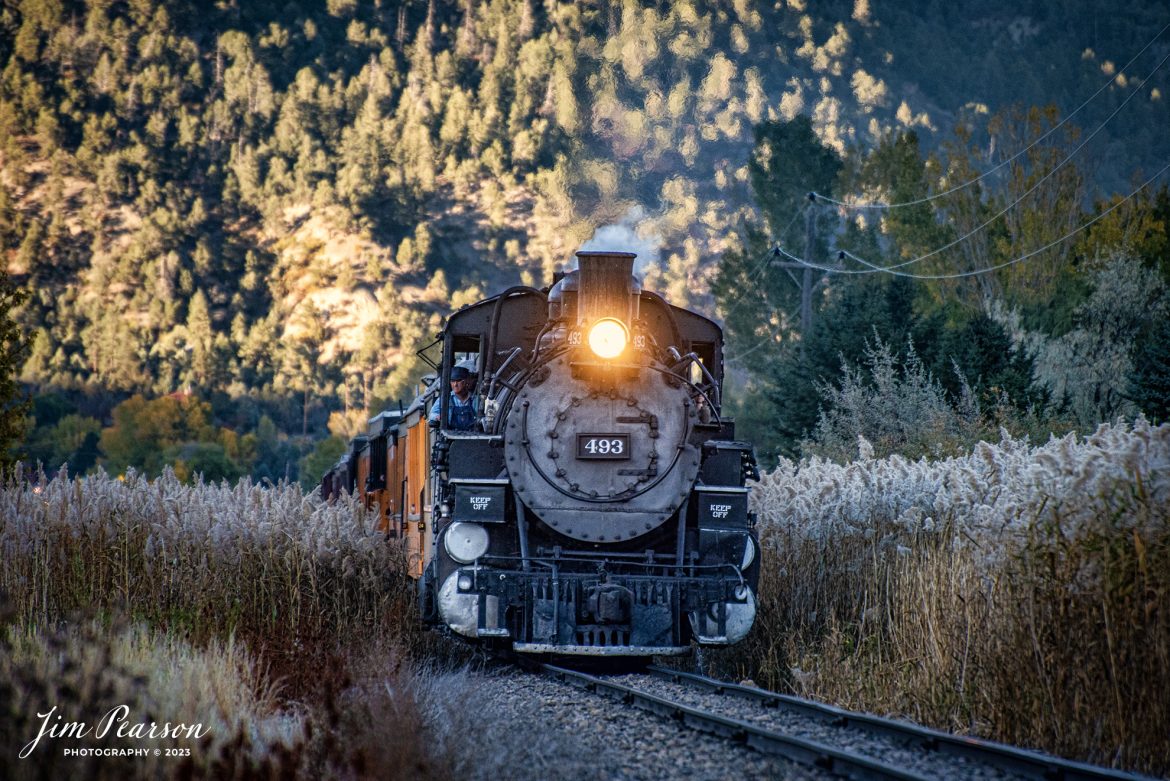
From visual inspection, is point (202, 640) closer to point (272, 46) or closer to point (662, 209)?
point (662, 209)

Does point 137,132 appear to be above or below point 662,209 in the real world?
above

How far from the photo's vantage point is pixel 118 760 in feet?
17.4

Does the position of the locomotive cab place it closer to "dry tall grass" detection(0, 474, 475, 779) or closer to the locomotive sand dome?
the locomotive sand dome

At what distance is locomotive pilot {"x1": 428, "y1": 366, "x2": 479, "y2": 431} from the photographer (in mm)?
11539

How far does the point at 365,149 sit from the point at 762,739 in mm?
138135

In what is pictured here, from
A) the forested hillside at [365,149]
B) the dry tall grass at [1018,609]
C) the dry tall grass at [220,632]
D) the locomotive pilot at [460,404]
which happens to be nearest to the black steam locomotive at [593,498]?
the locomotive pilot at [460,404]

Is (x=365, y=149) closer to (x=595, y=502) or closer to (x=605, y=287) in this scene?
(x=605, y=287)

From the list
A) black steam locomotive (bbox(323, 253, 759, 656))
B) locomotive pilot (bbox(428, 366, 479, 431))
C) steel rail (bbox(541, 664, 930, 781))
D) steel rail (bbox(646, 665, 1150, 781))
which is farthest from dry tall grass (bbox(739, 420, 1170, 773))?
locomotive pilot (bbox(428, 366, 479, 431))

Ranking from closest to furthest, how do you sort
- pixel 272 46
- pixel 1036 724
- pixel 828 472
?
pixel 1036 724
pixel 828 472
pixel 272 46

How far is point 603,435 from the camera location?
10.5m

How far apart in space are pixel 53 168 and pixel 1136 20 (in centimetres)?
13589

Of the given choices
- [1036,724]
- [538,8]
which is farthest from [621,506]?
[538,8]

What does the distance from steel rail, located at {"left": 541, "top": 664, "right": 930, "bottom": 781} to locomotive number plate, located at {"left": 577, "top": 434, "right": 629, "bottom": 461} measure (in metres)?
1.87

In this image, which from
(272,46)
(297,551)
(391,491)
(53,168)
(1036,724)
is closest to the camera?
(1036,724)
